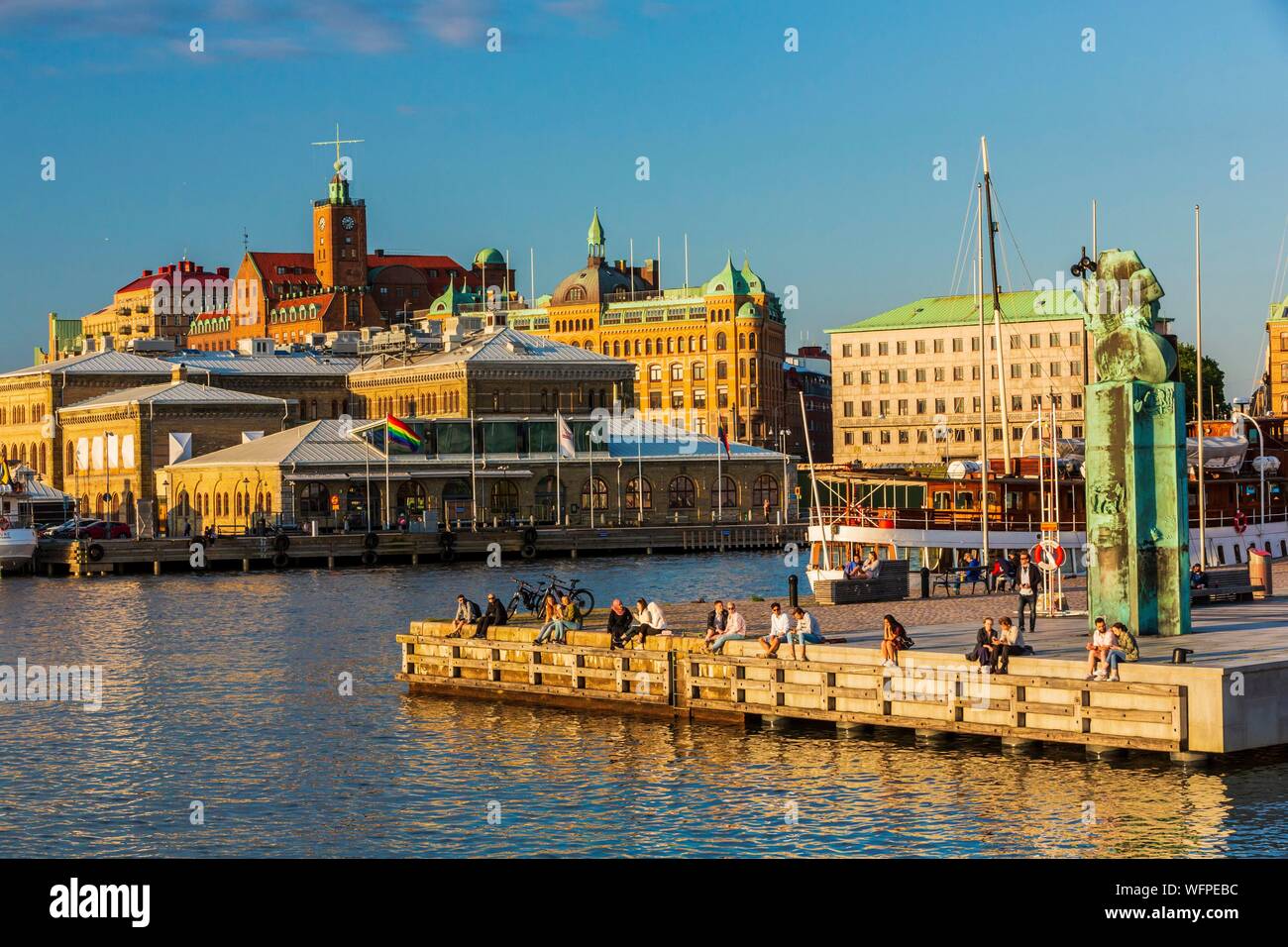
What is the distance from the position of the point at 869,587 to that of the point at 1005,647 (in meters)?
21.8

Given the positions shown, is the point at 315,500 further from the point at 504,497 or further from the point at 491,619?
the point at 491,619

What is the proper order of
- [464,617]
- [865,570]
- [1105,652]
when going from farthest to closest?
[865,570] < [464,617] < [1105,652]

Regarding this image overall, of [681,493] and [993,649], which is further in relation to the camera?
[681,493]

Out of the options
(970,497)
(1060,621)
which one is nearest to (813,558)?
(970,497)

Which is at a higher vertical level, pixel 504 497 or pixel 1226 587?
pixel 504 497

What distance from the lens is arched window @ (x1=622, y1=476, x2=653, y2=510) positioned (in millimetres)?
142625

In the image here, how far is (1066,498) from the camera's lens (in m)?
79.6

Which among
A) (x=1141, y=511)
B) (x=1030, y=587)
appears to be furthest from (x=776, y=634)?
(x=1030, y=587)

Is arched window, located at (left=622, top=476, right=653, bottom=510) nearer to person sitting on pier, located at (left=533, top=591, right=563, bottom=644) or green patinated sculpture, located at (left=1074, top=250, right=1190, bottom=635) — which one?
person sitting on pier, located at (left=533, top=591, right=563, bottom=644)

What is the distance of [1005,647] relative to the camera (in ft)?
123

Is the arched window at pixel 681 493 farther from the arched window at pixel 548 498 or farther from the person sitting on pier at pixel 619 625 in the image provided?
the person sitting on pier at pixel 619 625

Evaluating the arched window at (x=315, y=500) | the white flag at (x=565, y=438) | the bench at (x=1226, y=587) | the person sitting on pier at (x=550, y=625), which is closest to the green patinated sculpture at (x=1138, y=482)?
the bench at (x=1226, y=587)

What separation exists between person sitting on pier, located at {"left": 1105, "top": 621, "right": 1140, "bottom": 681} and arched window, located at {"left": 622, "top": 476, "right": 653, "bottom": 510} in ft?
346

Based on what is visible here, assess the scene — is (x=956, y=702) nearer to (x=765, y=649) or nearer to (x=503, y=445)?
(x=765, y=649)
